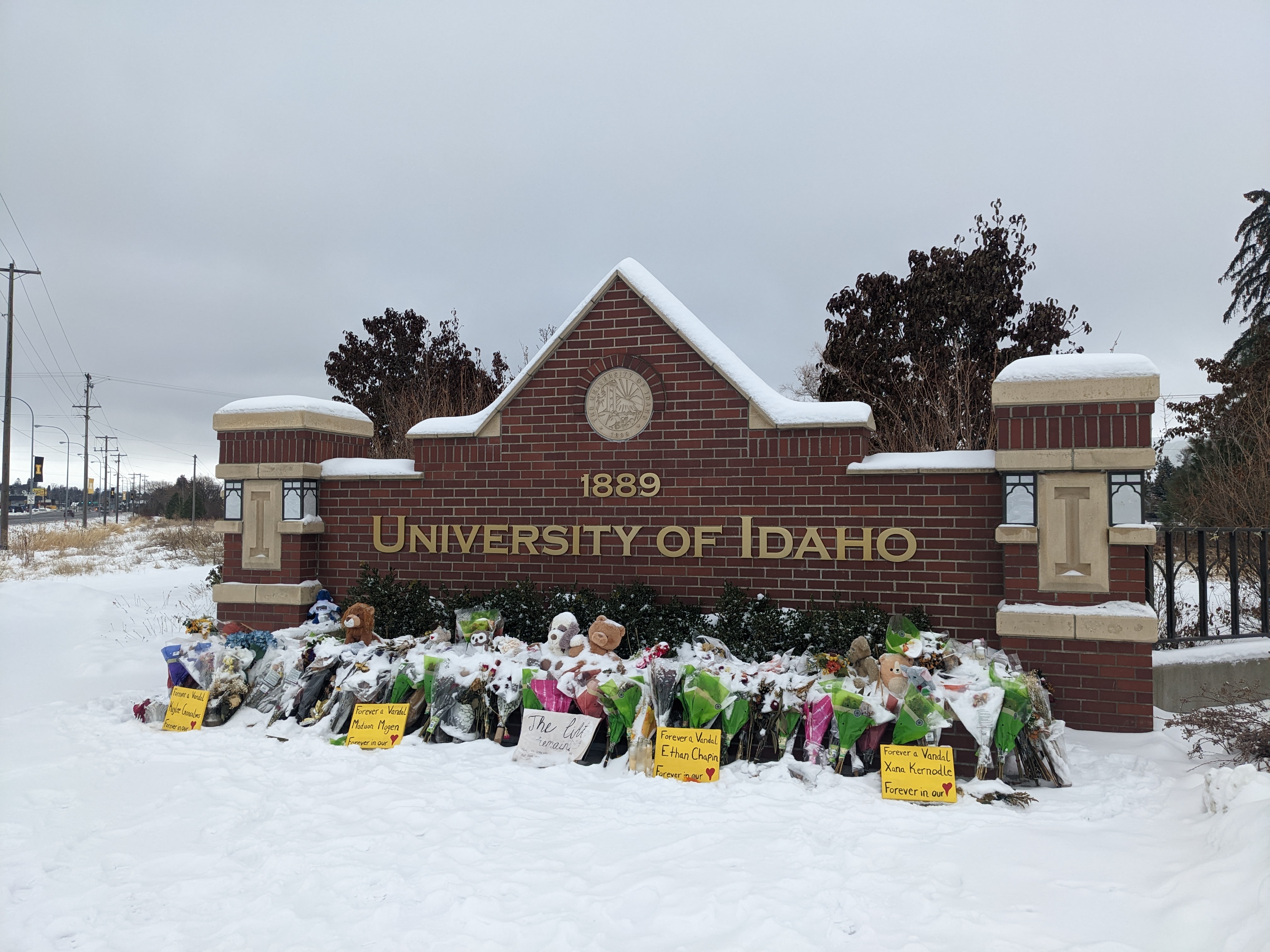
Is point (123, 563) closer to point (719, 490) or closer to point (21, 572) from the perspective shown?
point (21, 572)

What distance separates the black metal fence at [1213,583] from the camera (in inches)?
260

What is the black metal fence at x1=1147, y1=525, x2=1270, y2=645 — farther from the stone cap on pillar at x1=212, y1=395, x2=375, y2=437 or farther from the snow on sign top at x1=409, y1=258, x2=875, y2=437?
the stone cap on pillar at x1=212, y1=395, x2=375, y2=437

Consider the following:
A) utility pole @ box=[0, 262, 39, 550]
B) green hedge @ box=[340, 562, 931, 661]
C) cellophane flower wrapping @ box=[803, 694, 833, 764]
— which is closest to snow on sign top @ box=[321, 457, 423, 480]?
green hedge @ box=[340, 562, 931, 661]

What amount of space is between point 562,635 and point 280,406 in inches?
165

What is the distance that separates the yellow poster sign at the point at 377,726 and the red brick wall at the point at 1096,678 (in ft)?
14.8

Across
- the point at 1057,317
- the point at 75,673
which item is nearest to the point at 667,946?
the point at 75,673

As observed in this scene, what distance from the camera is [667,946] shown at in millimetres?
2846

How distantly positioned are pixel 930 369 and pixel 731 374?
9.60 m

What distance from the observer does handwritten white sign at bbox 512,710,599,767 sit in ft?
16.3

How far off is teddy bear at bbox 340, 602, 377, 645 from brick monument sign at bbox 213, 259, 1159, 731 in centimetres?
124

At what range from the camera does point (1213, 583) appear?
11789mm

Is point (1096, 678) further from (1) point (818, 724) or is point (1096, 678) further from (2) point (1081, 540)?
(1) point (818, 724)

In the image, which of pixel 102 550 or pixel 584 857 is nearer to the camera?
pixel 584 857

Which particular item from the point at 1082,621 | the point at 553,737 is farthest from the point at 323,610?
the point at 1082,621
